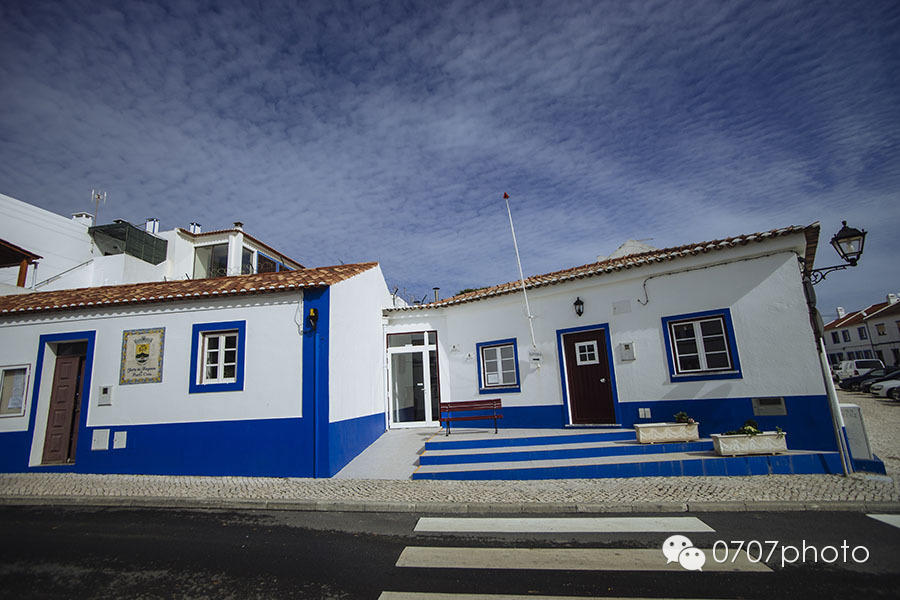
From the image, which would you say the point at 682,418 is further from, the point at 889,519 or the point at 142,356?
the point at 142,356

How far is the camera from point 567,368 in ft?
36.4

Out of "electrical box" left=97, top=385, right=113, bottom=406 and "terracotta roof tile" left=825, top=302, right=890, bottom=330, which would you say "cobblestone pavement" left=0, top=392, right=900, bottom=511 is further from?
"terracotta roof tile" left=825, top=302, right=890, bottom=330

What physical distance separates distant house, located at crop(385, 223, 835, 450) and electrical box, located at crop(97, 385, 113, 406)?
22.9 feet

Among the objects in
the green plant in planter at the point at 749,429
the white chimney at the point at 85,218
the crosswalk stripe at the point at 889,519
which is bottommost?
the crosswalk stripe at the point at 889,519

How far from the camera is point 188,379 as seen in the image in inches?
368

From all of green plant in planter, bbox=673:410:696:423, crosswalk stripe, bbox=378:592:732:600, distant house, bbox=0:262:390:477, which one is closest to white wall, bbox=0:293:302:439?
distant house, bbox=0:262:390:477

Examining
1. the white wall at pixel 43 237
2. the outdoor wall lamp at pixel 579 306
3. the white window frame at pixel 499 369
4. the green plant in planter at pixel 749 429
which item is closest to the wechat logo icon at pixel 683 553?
the green plant in planter at pixel 749 429

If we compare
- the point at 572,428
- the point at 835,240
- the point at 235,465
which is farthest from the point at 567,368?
the point at 235,465

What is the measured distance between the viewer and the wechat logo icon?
4229 mm

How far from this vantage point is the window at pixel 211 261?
1919cm

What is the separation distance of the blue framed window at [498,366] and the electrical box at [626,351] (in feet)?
9.08

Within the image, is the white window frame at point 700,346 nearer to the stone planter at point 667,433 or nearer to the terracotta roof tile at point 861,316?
the stone planter at point 667,433

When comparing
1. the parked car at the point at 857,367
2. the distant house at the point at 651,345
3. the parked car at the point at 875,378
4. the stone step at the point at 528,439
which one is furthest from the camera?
the parked car at the point at 857,367

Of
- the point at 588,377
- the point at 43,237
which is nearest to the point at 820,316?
the point at 588,377
